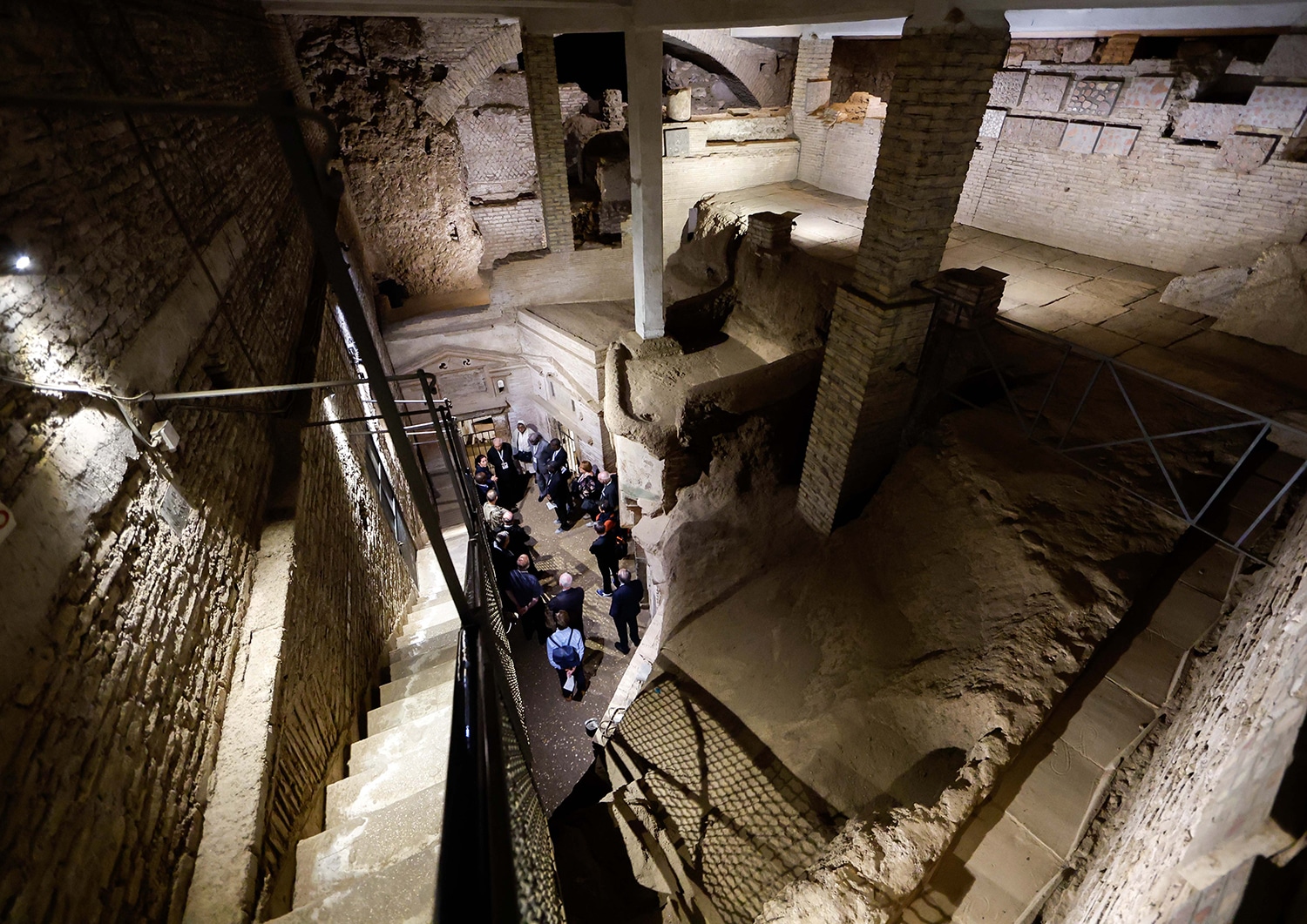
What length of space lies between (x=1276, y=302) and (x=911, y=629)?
5676mm

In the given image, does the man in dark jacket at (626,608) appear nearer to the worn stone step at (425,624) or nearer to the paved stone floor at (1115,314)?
the worn stone step at (425,624)

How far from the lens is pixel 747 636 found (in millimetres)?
5930

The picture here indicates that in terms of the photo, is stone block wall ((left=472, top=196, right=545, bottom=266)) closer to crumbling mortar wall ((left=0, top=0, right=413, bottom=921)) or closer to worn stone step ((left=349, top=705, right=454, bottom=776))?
crumbling mortar wall ((left=0, top=0, right=413, bottom=921))

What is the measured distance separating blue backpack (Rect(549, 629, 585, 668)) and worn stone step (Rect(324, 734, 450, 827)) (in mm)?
3621

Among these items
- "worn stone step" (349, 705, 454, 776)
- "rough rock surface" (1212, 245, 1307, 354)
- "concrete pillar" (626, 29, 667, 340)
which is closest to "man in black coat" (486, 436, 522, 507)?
"concrete pillar" (626, 29, 667, 340)

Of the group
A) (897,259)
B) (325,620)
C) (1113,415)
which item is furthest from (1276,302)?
(325,620)

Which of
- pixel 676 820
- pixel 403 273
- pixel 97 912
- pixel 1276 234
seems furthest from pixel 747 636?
pixel 403 273

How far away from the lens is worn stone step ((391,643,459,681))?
481 cm

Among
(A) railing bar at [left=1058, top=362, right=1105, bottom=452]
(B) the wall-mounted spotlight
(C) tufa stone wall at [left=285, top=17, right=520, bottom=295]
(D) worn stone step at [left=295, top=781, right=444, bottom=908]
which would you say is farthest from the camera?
(C) tufa stone wall at [left=285, top=17, right=520, bottom=295]

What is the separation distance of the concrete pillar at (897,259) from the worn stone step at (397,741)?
14.0ft

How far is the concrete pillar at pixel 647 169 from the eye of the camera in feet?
23.5

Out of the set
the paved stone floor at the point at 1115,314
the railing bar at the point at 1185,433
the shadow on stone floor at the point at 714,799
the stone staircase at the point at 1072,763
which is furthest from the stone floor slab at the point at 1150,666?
the paved stone floor at the point at 1115,314

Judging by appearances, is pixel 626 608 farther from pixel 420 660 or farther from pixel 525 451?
pixel 525 451

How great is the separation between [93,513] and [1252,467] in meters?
7.39
